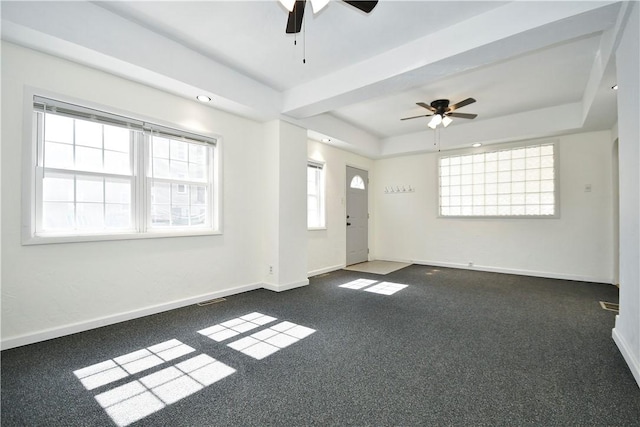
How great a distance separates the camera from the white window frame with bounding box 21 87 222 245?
2471 mm

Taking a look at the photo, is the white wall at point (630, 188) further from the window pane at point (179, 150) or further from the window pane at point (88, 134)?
the window pane at point (88, 134)

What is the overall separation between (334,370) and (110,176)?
9.57 feet

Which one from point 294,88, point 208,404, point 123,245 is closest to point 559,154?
point 294,88

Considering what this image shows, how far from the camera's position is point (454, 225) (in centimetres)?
615

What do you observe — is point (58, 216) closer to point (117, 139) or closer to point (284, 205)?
point (117, 139)

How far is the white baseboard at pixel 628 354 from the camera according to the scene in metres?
1.91

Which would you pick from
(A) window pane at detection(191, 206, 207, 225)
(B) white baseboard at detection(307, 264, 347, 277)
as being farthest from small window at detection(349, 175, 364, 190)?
(A) window pane at detection(191, 206, 207, 225)

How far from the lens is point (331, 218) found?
5867 mm

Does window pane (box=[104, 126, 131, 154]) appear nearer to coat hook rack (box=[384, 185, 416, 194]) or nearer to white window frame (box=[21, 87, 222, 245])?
white window frame (box=[21, 87, 222, 245])

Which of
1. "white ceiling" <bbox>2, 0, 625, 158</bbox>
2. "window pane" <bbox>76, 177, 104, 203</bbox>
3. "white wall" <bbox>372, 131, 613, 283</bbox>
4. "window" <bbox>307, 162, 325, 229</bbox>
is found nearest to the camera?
"white ceiling" <bbox>2, 0, 625, 158</bbox>

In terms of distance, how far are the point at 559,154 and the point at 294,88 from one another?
4.84 meters

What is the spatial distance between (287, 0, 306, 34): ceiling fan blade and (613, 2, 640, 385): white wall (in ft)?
7.48

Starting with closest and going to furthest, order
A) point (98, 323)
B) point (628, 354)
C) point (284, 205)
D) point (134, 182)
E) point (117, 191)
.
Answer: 1. point (628, 354)
2. point (98, 323)
3. point (117, 191)
4. point (134, 182)
5. point (284, 205)

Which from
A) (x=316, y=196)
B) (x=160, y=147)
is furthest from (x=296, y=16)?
(x=316, y=196)
